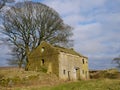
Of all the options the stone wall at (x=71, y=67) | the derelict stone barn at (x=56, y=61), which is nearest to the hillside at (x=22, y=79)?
the derelict stone barn at (x=56, y=61)

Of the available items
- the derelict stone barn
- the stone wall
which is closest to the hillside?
the derelict stone barn

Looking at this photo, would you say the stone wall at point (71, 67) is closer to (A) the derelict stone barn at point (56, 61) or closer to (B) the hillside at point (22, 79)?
(A) the derelict stone barn at point (56, 61)

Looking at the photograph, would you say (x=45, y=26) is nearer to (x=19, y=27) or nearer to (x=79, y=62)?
(x=19, y=27)

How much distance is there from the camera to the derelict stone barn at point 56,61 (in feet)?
160

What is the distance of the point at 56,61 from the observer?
48.9 metres

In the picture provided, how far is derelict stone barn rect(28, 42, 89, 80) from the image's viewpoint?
160ft

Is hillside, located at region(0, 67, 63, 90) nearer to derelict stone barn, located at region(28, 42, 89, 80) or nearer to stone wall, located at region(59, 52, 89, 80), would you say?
derelict stone barn, located at region(28, 42, 89, 80)

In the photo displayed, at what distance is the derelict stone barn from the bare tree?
2.68 metres

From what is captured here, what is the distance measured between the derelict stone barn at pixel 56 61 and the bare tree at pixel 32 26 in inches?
106

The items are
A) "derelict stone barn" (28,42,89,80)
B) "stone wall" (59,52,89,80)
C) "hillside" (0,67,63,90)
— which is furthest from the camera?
"stone wall" (59,52,89,80)

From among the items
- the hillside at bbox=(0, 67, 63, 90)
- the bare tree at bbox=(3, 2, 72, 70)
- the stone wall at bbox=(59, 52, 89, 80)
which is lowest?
the hillside at bbox=(0, 67, 63, 90)

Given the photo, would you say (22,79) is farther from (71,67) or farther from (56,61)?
(71,67)

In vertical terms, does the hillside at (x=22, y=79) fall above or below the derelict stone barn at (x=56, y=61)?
below

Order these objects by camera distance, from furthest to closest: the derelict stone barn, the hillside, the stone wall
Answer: the stone wall < the derelict stone barn < the hillside
